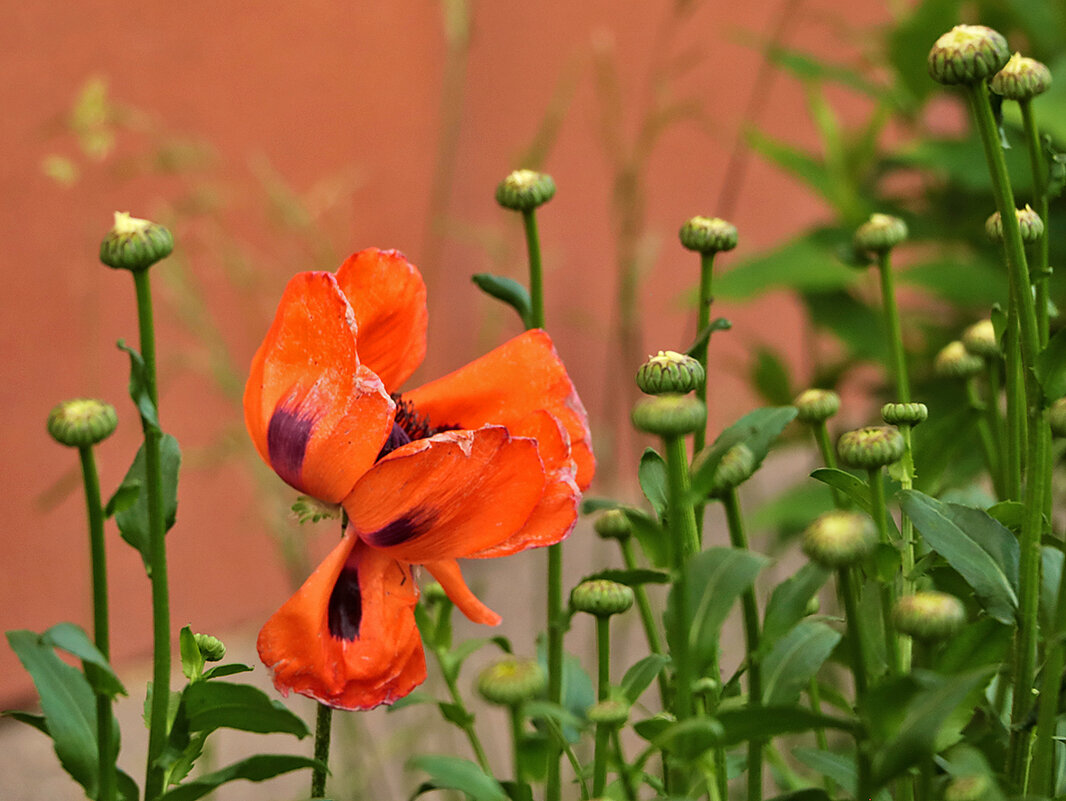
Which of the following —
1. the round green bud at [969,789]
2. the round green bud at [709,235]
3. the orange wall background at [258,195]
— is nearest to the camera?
the round green bud at [969,789]

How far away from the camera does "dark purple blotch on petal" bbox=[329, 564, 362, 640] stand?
0.24 meters

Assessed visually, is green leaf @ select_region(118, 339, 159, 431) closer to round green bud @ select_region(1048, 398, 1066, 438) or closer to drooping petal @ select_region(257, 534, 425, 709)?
drooping petal @ select_region(257, 534, 425, 709)

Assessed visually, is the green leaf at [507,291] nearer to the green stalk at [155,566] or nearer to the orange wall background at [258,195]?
the green stalk at [155,566]

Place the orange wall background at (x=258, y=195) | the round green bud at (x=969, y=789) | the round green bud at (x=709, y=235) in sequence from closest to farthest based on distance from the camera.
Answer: the round green bud at (x=969, y=789) → the round green bud at (x=709, y=235) → the orange wall background at (x=258, y=195)

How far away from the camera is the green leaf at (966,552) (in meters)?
0.21

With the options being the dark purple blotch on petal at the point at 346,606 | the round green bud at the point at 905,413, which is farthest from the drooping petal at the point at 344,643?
the round green bud at the point at 905,413

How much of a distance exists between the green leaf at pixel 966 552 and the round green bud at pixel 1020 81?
0.26ft

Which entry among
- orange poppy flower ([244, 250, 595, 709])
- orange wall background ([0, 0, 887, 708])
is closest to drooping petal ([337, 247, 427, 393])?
orange poppy flower ([244, 250, 595, 709])

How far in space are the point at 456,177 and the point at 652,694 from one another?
695mm

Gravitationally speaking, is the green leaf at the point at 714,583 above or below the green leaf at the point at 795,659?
above

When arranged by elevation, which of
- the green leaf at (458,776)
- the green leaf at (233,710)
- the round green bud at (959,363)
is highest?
the round green bud at (959,363)

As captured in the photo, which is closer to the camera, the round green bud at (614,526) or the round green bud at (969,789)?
the round green bud at (969,789)

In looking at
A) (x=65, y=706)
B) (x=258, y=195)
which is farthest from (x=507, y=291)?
(x=258, y=195)

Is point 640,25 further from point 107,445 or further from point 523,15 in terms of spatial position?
point 107,445
